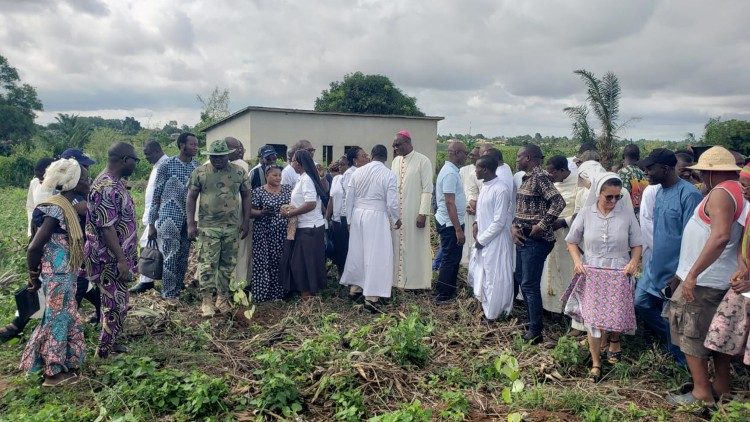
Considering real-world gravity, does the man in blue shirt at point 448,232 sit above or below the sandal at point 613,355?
above

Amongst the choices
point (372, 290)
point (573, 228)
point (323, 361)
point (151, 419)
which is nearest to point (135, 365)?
point (151, 419)

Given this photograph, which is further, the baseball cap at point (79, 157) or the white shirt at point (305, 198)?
the white shirt at point (305, 198)

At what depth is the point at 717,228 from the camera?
132 inches

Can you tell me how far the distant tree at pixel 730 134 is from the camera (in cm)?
1886

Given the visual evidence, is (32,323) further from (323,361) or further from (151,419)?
(323,361)

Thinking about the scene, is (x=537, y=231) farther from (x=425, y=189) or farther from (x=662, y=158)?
(x=425, y=189)

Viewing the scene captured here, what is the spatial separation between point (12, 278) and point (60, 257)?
3.67 meters

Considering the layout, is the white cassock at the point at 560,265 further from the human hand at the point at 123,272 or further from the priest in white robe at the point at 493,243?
the human hand at the point at 123,272

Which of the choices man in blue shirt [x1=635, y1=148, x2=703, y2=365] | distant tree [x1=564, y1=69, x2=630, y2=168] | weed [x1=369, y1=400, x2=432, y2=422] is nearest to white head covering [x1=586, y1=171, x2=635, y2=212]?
man in blue shirt [x1=635, y1=148, x2=703, y2=365]

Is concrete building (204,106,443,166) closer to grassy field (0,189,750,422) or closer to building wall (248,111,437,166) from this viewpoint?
building wall (248,111,437,166)

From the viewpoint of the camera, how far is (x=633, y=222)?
4.10m

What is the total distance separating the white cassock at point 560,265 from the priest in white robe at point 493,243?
43 cm

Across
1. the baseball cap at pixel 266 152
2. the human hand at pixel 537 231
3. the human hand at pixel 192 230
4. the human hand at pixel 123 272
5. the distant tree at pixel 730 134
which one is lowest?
the human hand at pixel 123 272

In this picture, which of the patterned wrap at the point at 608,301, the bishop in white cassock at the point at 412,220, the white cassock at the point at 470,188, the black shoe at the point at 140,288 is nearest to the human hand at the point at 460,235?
the bishop in white cassock at the point at 412,220
